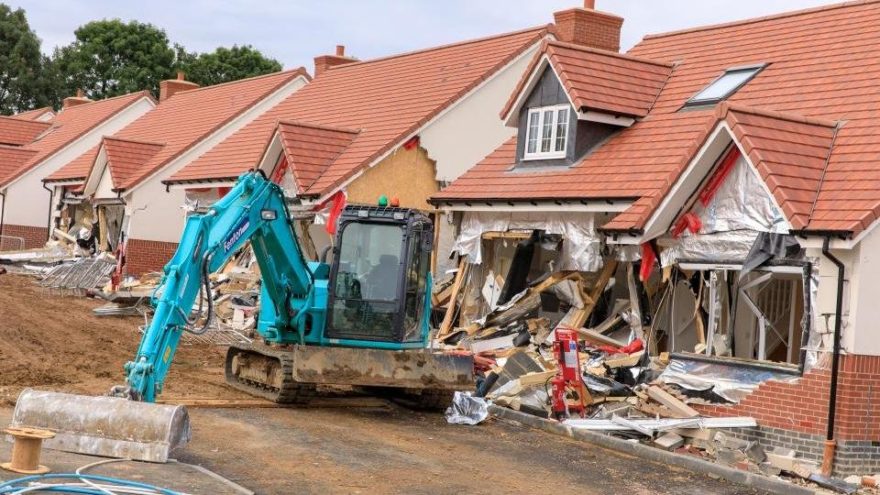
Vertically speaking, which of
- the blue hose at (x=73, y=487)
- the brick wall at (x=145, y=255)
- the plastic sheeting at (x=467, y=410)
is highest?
the brick wall at (x=145, y=255)

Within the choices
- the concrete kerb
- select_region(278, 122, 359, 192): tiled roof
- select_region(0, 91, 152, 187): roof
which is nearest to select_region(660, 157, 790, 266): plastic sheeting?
the concrete kerb

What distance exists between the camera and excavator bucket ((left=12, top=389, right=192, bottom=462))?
12.1 m

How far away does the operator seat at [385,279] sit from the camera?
16.8 m

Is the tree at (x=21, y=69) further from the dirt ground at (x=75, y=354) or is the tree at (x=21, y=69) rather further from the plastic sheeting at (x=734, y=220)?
the plastic sheeting at (x=734, y=220)

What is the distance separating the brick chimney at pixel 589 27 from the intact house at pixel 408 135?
0.85m

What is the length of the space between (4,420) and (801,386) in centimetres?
930

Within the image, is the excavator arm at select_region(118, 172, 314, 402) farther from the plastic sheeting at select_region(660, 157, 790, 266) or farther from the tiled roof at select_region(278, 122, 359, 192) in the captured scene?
the tiled roof at select_region(278, 122, 359, 192)

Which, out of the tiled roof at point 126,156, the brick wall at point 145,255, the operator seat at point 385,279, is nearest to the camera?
the operator seat at point 385,279

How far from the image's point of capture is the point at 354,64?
118ft

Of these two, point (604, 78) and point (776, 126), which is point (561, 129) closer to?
point (604, 78)

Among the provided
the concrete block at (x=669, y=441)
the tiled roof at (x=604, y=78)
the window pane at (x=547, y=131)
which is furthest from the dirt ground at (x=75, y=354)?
the tiled roof at (x=604, y=78)

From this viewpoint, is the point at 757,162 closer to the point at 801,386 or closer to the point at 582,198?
the point at 801,386

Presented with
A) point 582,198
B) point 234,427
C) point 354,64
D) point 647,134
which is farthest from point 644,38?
point 234,427

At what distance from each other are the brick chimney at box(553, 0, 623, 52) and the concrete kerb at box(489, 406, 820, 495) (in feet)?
38.0
